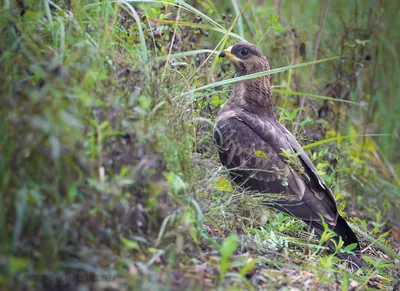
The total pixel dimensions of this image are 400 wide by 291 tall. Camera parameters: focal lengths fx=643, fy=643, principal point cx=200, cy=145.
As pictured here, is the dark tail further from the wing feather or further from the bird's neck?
the bird's neck

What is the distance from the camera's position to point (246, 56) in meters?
5.71

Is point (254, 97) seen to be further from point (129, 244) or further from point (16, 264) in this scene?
point (16, 264)

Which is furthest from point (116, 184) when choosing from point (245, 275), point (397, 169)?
point (397, 169)

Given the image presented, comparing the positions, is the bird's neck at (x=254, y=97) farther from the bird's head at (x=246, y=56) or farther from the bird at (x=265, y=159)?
the bird's head at (x=246, y=56)

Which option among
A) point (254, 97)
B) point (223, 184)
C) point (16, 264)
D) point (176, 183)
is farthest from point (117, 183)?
point (254, 97)

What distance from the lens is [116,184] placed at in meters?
3.07

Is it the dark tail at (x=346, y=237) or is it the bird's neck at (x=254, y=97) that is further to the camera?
the bird's neck at (x=254, y=97)

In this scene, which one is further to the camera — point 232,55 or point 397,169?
point 397,169

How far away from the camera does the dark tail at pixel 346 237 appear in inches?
186

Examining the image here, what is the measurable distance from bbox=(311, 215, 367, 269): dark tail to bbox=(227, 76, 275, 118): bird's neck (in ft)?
3.87

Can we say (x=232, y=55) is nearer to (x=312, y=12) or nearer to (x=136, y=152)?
(x=136, y=152)

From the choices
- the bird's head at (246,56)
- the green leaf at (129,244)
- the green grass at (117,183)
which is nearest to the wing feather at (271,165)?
the green grass at (117,183)

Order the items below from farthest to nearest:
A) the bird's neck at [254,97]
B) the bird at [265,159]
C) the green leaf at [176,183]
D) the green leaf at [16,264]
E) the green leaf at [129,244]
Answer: the bird's neck at [254,97] → the bird at [265,159] → the green leaf at [176,183] → the green leaf at [129,244] → the green leaf at [16,264]

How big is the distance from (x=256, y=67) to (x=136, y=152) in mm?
2648
